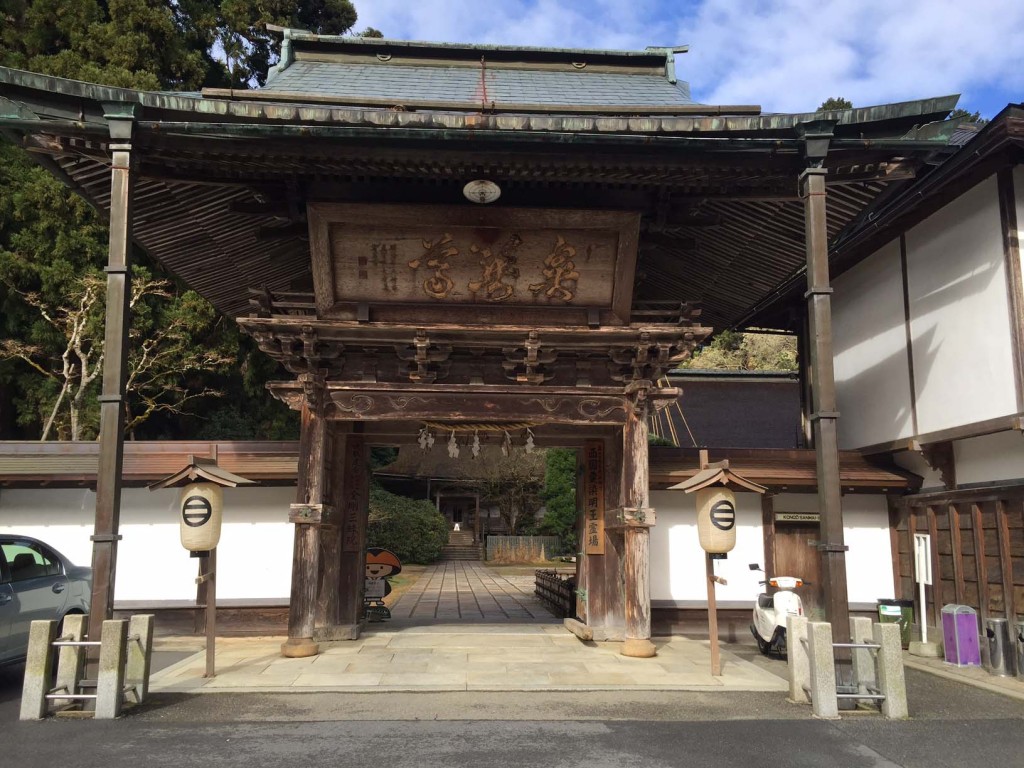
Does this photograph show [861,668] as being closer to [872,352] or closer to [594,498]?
[594,498]

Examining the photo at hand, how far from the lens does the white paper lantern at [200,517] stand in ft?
27.2

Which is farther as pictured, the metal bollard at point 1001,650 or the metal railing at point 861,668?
the metal bollard at point 1001,650

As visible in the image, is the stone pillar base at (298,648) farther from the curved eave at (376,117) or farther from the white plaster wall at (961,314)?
the white plaster wall at (961,314)

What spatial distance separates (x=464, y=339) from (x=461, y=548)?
109 feet

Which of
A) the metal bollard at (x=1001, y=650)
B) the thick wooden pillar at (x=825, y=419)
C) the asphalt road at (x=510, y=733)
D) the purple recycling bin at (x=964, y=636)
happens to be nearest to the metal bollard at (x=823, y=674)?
the asphalt road at (x=510, y=733)

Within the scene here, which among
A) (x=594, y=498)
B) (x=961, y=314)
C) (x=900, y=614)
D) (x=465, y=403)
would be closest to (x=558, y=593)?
(x=594, y=498)

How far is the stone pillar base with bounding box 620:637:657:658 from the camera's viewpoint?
930 centimetres

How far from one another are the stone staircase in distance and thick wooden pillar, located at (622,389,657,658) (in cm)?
2991

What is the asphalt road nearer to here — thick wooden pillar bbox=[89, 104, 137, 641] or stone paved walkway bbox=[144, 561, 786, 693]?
stone paved walkway bbox=[144, 561, 786, 693]

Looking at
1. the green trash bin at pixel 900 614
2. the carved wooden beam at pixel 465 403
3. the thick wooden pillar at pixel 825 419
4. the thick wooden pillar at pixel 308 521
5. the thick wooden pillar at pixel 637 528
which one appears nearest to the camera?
the thick wooden pillar at pixel 825 419

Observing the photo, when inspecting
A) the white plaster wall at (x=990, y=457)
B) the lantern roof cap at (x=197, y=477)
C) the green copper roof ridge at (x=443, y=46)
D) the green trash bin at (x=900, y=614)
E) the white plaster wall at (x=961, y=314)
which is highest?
the green copper roof ridge at (x=443, y=46)

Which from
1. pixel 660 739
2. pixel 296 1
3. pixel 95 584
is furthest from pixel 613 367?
pixel 296 1

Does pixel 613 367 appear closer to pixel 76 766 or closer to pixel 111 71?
pixel 76 766

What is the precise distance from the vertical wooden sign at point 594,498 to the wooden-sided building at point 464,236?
43 mm
